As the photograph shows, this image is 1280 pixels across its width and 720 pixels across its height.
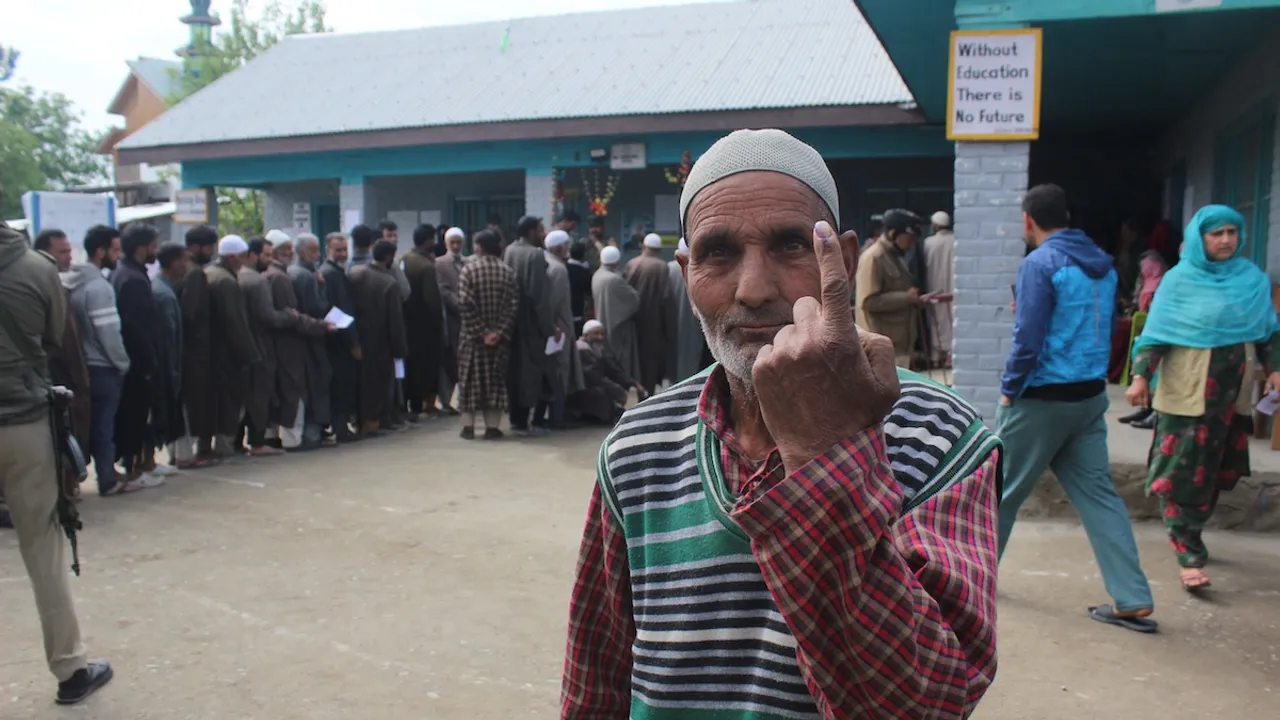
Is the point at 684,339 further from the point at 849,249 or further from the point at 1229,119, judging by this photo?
the point at 849,249

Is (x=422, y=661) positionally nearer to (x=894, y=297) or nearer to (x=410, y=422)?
(x=894, y=297)

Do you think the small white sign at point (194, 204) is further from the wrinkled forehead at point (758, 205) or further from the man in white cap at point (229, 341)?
the wrinkled forehead at point (758, 205)

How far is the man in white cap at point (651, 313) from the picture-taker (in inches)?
426

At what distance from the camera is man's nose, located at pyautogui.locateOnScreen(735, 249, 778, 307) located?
53.7 inches

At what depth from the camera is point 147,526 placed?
6484 mm

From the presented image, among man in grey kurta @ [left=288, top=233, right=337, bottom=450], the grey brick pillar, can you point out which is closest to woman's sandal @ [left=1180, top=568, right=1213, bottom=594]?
the grey brick pillar

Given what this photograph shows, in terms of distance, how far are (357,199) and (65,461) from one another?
1391 cm

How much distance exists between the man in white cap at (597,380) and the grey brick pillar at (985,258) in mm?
4321

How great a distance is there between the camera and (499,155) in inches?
647

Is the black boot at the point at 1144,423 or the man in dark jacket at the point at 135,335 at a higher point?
the man in dark jacket at the point at 135,335

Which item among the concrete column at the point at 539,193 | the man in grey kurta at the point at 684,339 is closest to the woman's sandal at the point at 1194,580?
the man in grey kurta at the point at 684,339

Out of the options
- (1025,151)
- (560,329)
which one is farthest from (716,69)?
(1025,151)

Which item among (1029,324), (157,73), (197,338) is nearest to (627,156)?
(197,338)

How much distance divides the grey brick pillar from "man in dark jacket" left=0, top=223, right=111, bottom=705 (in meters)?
4.89
